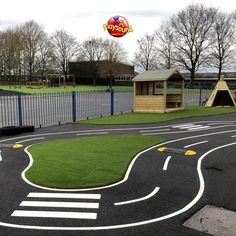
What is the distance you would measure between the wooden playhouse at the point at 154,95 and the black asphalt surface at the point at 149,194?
11.6m

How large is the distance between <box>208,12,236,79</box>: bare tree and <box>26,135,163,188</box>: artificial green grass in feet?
180

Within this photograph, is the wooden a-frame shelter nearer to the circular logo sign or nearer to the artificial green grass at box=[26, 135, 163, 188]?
the circular logo sign

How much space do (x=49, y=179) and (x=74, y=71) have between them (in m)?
82.2

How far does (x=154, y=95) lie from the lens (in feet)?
86.2

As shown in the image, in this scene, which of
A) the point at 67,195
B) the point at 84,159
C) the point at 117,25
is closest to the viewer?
the point at 67,195

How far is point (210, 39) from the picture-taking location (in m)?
65.2

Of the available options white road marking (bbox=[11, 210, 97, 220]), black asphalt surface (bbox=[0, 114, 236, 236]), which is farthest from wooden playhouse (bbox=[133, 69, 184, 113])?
white road marking (bbox=[11, 210, 97, 220])

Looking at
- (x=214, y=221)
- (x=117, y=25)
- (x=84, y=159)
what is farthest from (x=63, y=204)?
(x=117, y=25)

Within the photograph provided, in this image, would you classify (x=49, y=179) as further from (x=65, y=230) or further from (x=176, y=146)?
(x=176, y=146)

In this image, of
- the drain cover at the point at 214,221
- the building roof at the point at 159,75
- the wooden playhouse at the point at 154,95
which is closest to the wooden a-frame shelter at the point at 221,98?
the wooden playhouse at the point at 154,95

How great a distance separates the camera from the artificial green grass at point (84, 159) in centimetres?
925

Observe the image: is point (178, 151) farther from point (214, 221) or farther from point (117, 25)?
point (117, 25)

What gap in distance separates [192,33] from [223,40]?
21.0 feet

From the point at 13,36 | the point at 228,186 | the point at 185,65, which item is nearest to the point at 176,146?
the point at 228,186
